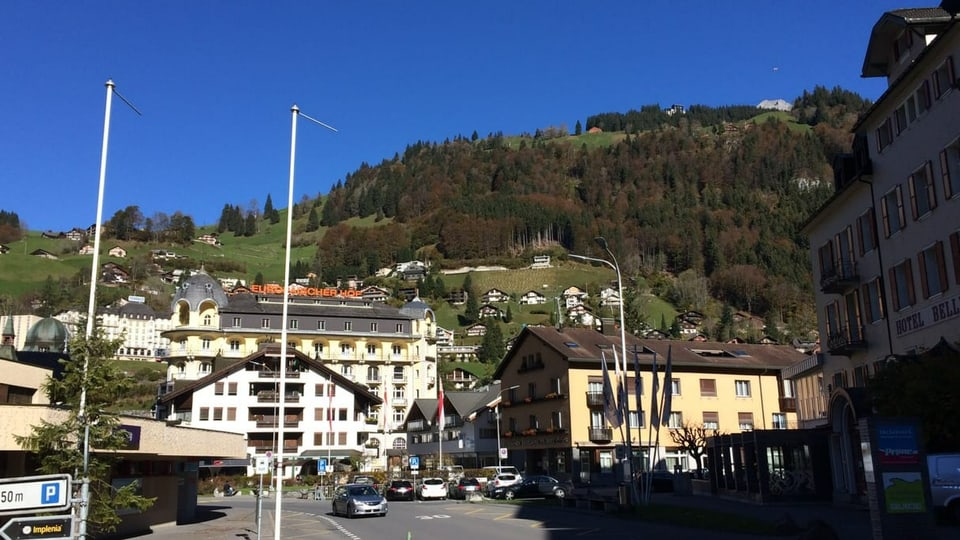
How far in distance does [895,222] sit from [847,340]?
7293 mm

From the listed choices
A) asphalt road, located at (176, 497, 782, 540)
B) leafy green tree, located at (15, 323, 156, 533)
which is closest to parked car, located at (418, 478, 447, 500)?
asphalt road, located at (176, 497, 782, 540)

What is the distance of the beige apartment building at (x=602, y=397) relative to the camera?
63.4 meters

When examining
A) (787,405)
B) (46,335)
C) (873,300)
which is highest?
(46,335)

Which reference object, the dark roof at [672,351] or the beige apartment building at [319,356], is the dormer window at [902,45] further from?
the beige apartment building at [319,356]

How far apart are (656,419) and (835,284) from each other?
12183 mm

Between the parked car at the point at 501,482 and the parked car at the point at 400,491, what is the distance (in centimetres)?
486

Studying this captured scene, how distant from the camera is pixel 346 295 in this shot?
128m

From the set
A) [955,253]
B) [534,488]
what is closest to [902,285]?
[955,253]

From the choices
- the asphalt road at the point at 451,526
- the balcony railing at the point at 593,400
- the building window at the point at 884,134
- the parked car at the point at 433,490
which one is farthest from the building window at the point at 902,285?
the balcony railing at the point at 593,400

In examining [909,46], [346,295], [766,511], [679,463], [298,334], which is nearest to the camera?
[766,511]

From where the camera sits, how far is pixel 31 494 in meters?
10.9

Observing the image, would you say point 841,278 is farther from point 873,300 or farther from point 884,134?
point 884,134

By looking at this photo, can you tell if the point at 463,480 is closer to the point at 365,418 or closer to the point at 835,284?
the point at 835,284

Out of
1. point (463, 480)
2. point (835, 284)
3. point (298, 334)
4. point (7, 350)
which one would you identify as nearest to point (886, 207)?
point (835, 284)
